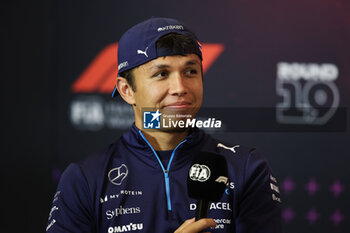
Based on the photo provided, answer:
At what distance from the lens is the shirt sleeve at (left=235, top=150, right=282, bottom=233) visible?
1.37 meters

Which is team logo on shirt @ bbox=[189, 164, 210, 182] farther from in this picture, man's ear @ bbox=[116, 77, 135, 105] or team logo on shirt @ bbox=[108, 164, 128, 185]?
man's ear @ bbox=[116, 77, 135, 105]

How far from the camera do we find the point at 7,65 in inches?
109

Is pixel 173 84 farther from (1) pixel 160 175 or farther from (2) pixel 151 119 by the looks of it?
(1) pixel 160 175

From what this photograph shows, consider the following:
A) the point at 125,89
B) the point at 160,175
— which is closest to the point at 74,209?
the point at 160,175

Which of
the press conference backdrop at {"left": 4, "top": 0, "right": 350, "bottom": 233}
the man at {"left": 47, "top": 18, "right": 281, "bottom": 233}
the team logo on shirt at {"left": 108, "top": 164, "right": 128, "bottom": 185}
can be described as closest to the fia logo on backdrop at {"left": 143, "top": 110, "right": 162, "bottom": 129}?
the man at {"left": 47, "top": 18, "right": 281, "bottom": 233}

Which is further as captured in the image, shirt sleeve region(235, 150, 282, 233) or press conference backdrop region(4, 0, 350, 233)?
press conference backdrop region(4, 0, 350, 233)

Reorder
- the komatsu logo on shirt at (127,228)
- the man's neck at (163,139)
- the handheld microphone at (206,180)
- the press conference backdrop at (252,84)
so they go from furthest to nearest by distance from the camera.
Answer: the press conference backdrop at (252,84)
the man's neck at (163,139)
the komatsu logo on shirt at (127,228)
the handheld microphone at (206,180)

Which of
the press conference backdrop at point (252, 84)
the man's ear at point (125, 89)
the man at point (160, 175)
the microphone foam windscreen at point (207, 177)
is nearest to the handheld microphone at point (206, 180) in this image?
the microphone foam windscreen at point (207, 177)

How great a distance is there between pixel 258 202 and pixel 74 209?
548mm

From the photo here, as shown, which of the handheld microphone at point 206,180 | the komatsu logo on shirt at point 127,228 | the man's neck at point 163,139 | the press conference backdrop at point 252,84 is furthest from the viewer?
the press conference backdrop at point 252,84

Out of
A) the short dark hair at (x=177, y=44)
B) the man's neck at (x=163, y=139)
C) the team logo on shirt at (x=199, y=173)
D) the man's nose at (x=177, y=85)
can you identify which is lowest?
the team logo on shirt at (x=199, y=173)

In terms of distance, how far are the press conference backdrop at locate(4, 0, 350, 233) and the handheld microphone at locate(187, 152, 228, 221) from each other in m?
1.55

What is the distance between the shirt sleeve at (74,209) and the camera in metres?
1.39

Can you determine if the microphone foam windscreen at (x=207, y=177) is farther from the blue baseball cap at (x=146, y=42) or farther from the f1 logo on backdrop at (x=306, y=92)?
the f1 logo on backdrop at (x=306, y=92)
